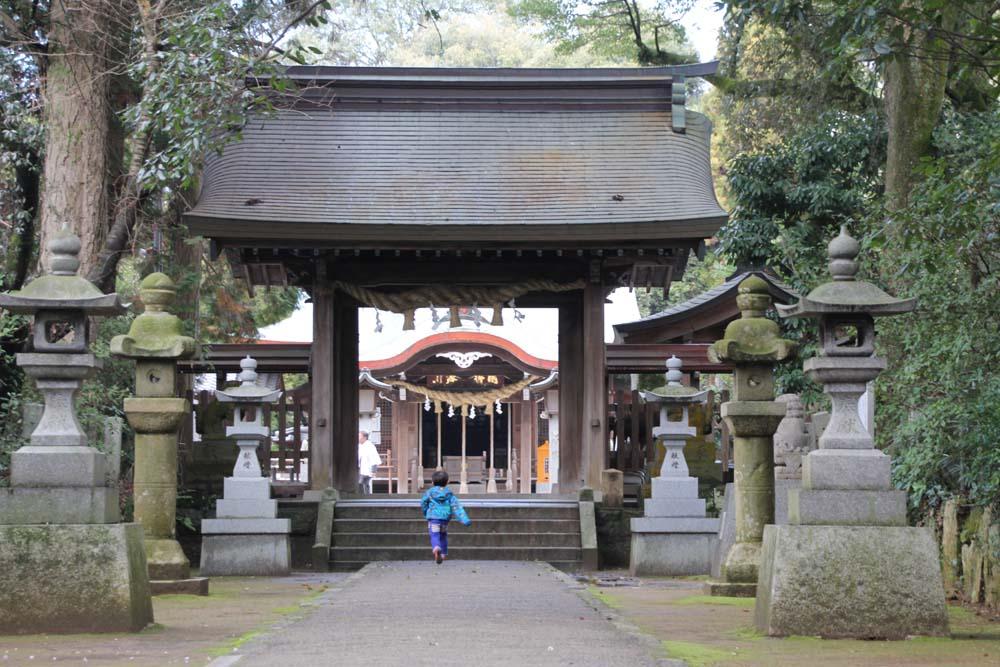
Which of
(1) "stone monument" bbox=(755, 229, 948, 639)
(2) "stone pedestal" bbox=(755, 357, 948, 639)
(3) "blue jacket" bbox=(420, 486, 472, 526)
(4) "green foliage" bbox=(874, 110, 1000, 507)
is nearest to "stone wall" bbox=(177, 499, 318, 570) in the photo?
(3) "blue jacket" bbox=(420, 486, 472, 526)

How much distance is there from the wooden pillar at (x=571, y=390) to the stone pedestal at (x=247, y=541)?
16.8 ft

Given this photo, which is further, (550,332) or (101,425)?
(550,332)

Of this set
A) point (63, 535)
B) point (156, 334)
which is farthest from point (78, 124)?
point (63, 535)

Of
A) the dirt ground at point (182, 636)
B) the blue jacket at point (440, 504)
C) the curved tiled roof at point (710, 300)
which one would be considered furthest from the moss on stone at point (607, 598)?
the curved tiled roof at point (710, 300)

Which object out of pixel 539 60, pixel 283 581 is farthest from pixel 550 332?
pixel 539 60

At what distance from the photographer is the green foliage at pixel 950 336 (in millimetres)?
9703

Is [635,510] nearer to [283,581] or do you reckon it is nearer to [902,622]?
[283,581]

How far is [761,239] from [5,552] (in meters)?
14.4

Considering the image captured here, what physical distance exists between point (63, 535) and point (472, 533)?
8902 mm

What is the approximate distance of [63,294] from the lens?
877 cm

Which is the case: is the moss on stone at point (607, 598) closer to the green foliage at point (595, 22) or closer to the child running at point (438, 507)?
the child running at point (438, 507)

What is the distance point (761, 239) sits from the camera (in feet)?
65.3

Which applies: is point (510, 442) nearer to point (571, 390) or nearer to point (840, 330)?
point (571, 390)

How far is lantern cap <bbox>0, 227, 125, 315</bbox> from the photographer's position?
871 cm
